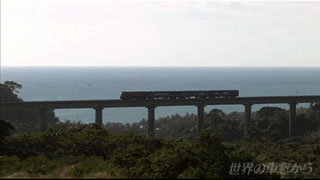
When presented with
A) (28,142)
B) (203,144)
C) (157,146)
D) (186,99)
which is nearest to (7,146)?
(28,142)

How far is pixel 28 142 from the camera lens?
30.0 metres

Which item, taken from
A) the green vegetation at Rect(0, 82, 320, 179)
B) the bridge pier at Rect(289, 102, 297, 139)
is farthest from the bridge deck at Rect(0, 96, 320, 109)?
the green vegetation at Rect(0, 82, 320, 179)

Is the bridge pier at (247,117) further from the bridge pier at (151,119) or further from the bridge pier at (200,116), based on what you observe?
the bridge pier at (151,119)

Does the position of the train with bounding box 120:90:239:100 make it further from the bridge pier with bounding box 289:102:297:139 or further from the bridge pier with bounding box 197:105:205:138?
the bridge pier with bounding box 289:102:297:139

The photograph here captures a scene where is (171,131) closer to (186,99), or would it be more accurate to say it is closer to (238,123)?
(238,123)

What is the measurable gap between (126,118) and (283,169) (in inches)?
4555

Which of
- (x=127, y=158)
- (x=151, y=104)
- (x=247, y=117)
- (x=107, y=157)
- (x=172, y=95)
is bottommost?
(x=247, y=117)

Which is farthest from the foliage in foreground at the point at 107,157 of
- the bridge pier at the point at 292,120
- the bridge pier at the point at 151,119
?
the bridge pier at the point at 292,120

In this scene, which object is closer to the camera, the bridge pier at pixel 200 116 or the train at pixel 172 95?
the train at pixel 172 95

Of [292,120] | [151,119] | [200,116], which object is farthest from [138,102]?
[292,120]

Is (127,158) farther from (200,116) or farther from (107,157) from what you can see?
(200,116)

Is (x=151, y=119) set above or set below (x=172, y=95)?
below

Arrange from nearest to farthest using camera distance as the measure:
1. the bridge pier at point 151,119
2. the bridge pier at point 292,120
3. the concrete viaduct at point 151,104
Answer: the concrete viaduct at point 151,104
the bridge pier at point 151,119
the bridge pier at point 292,120

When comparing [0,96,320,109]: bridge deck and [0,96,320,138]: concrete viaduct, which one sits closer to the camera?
[0,96,320,109]: bridge deck
